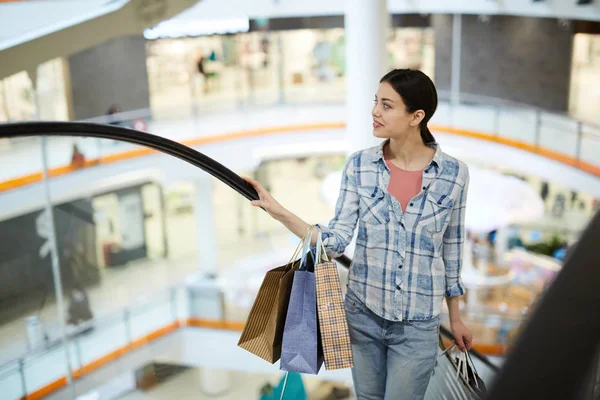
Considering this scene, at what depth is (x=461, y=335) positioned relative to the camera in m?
2.21

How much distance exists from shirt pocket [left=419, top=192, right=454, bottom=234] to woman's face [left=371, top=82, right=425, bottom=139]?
200mm

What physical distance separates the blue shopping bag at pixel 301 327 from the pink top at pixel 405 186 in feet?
0.92

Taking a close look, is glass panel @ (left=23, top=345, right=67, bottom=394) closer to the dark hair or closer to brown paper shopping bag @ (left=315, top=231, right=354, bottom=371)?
brown paper shopping bag @ (left=315, top=231, right=354, bottom=371)

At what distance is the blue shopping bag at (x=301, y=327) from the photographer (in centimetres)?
199

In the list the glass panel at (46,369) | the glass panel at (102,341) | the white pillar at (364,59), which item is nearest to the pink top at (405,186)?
the white pillar at (364,59)

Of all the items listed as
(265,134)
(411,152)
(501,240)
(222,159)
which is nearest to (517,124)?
(501,240)

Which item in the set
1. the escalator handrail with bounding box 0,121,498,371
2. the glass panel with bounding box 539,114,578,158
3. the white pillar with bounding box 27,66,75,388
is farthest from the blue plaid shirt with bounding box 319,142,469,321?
the glass panel with bounding box 539,114,578,158

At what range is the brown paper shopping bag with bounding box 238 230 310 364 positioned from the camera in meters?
1.99

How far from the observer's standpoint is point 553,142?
11438 mm

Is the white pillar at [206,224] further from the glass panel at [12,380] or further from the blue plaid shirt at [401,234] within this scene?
the blue plaid shirt at [401,234]

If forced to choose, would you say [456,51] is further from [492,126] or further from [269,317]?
[269,317]

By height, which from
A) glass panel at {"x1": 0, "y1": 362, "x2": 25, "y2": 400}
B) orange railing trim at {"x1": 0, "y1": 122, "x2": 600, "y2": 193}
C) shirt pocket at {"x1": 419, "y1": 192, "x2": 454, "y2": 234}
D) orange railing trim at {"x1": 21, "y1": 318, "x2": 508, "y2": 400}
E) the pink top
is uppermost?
the pink top

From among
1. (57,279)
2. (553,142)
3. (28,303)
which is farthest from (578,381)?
(28,303)

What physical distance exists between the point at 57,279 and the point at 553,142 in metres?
8.39
